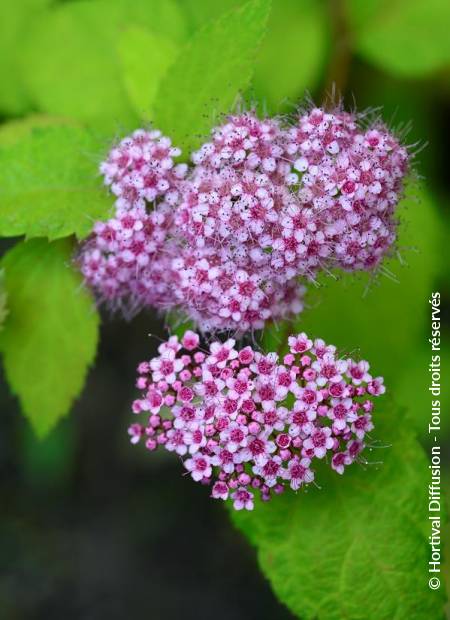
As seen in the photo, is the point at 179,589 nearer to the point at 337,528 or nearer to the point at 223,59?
the point at 337,528

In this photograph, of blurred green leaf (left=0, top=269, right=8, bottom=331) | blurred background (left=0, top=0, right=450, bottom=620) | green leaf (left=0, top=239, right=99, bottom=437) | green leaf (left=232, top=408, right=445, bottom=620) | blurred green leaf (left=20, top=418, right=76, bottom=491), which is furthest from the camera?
blurred green leaf (left=20, top=418, right=76, bottom=491)

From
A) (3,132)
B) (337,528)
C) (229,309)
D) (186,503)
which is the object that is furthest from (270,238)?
(186,503)

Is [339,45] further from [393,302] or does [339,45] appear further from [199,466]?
[199,466]

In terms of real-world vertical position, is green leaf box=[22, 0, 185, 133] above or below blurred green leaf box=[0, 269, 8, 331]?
above

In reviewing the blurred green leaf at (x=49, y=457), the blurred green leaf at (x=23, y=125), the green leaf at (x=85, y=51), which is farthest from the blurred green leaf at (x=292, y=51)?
the blurred green leaf at (x=49, y=457)

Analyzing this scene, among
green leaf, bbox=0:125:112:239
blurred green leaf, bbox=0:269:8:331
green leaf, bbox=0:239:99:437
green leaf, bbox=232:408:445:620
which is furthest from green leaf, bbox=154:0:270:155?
green leaf, bbox=232:408:445:620

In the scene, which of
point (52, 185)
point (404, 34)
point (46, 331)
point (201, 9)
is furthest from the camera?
point (201, 9)

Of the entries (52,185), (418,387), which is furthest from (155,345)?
(52,185)

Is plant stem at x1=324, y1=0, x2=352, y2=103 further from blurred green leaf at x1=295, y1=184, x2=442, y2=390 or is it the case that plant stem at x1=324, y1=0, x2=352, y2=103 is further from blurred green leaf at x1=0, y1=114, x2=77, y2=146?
blurred green leaf at x1=0, y1=114, x2=77, y2=146
